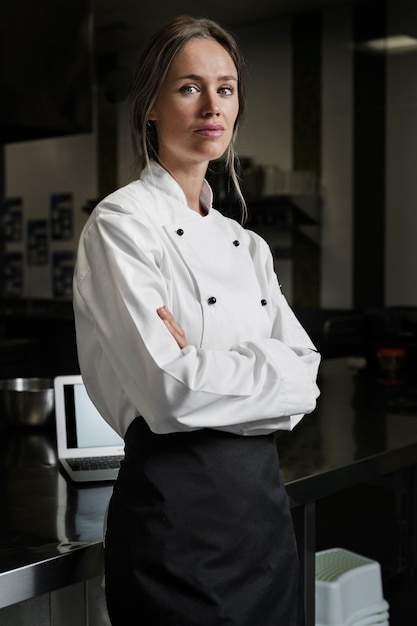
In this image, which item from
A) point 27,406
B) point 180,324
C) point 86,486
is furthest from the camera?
point 27,406

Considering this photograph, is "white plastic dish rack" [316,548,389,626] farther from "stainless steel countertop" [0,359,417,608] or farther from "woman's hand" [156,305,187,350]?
"woman's hand" [156,305,187,350]

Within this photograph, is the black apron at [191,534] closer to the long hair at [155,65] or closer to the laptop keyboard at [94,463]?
the laptop keyboard at [94,463]

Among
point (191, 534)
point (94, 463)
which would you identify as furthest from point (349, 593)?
point (191, 534)

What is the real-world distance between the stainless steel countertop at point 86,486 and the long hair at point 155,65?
59cm

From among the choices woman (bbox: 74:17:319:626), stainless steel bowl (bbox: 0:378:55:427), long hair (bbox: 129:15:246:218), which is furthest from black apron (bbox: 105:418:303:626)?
stainless steel bowl (bbox: 0:378:55:427)

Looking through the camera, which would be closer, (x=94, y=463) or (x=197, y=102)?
(x=197, y=102)

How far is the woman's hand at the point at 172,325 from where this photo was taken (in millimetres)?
1113

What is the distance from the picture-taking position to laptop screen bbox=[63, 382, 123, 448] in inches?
62.5

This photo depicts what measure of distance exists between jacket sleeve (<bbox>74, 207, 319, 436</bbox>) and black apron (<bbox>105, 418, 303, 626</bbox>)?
0.05m

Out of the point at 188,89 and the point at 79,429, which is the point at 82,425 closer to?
the point at 79,429

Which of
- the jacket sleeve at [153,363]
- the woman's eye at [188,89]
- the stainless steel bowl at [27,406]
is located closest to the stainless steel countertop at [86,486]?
the stainless steel bowl at [27,406]

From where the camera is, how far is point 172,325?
3.69ft

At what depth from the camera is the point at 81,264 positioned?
117 centimetres

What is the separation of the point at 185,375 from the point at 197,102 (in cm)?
43
